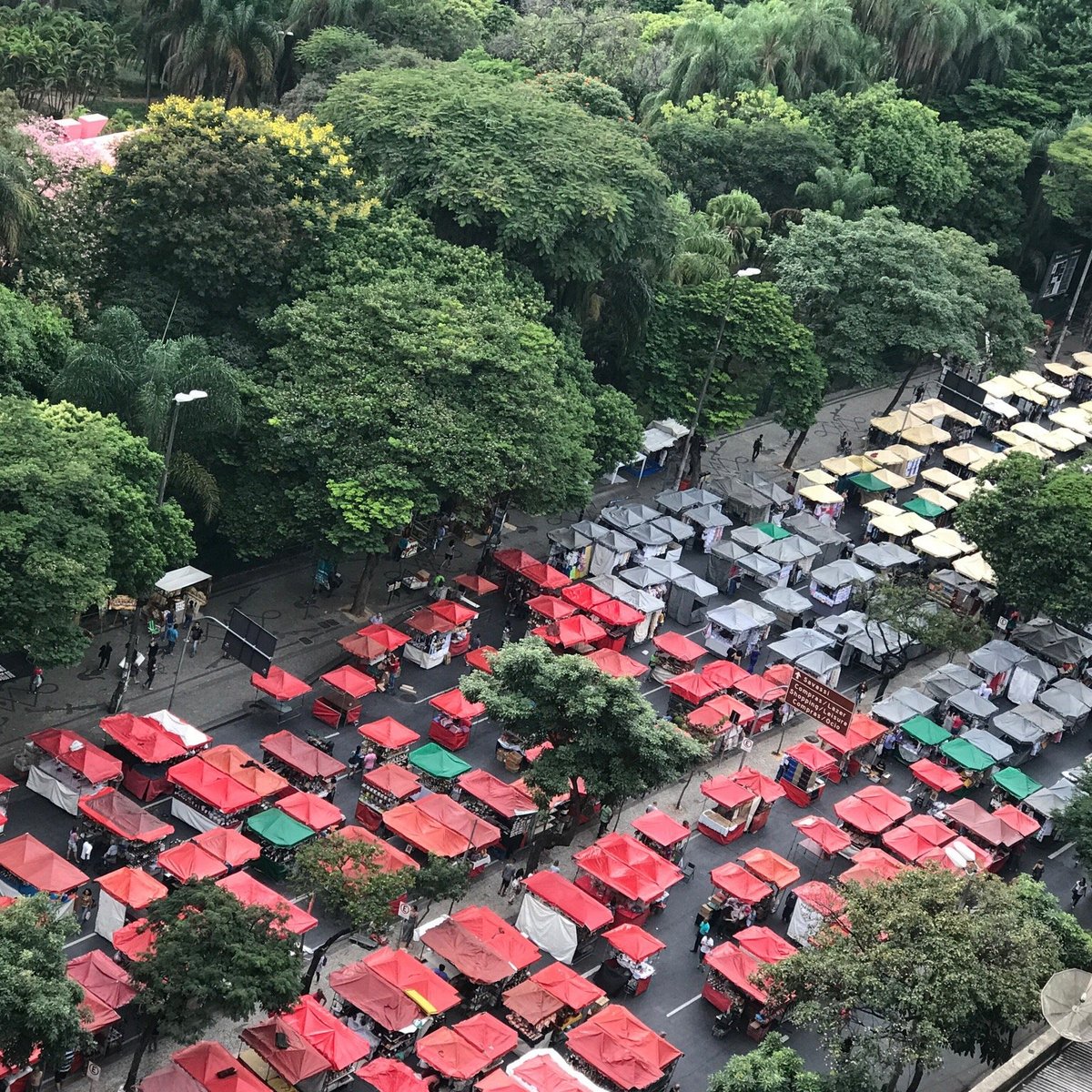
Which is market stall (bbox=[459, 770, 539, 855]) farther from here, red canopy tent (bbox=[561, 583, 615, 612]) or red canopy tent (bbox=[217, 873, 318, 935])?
red canopy tent (bbox=[561, 583, 615, 612])

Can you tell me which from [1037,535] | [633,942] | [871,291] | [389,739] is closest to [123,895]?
[389,739]

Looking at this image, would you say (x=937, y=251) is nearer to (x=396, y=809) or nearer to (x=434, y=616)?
(x=434, y=616)

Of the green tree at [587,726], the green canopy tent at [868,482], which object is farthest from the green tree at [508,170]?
the green tree at [587,726]

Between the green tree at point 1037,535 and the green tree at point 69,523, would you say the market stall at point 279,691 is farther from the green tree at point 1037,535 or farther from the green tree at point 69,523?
the green tree at point 1037,535

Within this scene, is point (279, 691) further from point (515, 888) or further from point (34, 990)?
point (34, 990)

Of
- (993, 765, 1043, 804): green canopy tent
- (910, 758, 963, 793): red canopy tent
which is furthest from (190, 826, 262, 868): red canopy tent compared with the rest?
(993, 765, 1043, 804): green canopy tent
